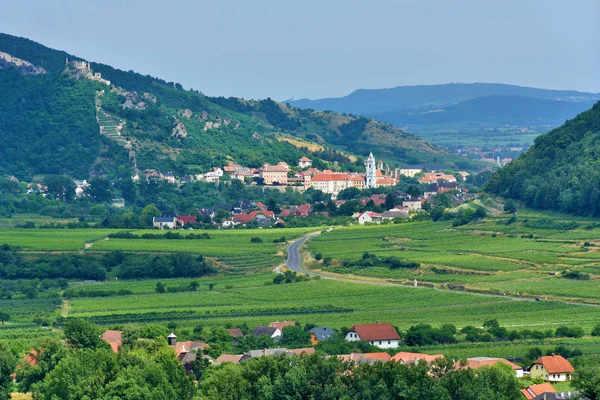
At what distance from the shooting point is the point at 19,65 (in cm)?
19338

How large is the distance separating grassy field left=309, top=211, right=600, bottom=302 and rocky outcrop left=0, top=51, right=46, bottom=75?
310 ft

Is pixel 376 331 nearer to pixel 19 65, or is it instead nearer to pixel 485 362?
pixel 485 362

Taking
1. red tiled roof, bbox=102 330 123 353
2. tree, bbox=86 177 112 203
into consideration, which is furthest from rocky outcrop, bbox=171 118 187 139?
red tiled roof, bbox=102 330 123 353

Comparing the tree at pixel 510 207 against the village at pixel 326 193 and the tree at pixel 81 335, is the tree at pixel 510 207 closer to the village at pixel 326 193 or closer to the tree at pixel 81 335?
the village at pixel 326 193

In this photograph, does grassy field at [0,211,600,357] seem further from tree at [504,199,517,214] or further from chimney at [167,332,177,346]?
chimney at [167,332,177,346]

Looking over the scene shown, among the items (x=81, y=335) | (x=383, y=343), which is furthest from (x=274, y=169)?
(x=81, y=335)

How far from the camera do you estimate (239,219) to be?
12181 cm

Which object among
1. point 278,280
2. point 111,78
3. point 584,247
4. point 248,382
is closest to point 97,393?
point 248,382

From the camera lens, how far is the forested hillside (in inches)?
4035

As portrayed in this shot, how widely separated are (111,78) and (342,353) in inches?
5714

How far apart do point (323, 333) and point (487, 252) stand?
2945cm

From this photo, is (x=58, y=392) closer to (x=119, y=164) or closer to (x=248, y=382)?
(x=248, y=382)

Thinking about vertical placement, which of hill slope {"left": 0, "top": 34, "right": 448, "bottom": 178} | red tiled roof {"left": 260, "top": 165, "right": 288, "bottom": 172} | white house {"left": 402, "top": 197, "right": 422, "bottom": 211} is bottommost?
white house {"left": 402, "top": 197, "right": 422, "bottom": 211}

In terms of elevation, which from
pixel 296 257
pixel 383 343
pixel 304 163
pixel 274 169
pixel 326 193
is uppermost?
pixel 304 163
